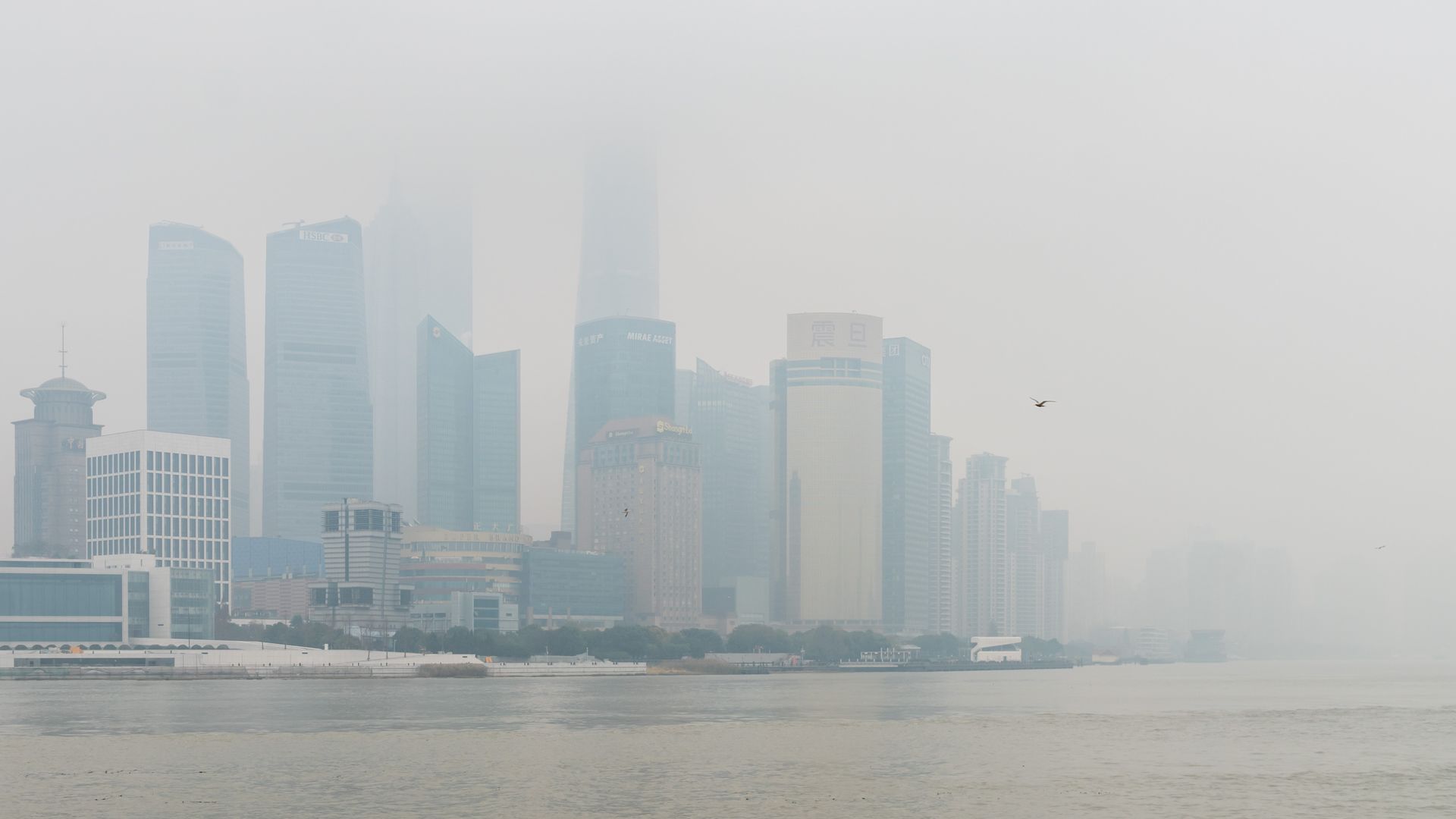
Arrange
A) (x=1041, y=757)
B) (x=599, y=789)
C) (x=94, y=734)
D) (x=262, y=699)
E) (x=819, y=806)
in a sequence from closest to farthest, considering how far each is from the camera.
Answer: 1. (x=819, y=806)
2. (x=599, y=789)
3. (x=1041, y=757)
4. (x=94, y=734)
5. (x=262, y=699)

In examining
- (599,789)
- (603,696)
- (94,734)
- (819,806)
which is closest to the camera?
(819,806)

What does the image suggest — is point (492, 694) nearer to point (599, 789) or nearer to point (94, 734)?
point (94, 734)

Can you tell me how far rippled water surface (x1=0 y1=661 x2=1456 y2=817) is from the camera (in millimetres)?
71062

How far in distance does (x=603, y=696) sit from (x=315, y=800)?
320 feet

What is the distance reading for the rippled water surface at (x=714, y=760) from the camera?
71062 millimetres

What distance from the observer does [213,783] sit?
78188mm

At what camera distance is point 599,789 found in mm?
76562

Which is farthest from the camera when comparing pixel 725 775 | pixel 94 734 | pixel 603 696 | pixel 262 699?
pixel 603 696

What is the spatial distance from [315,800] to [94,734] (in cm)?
4219

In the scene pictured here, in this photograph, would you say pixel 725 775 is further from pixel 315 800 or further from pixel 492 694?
pixel 492 694

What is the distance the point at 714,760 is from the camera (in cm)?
A: 9025

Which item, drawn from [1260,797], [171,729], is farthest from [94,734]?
[1260,797]

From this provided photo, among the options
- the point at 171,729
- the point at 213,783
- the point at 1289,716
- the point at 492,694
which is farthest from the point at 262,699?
the point at 1289,716

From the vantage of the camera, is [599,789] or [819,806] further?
[599,789]
